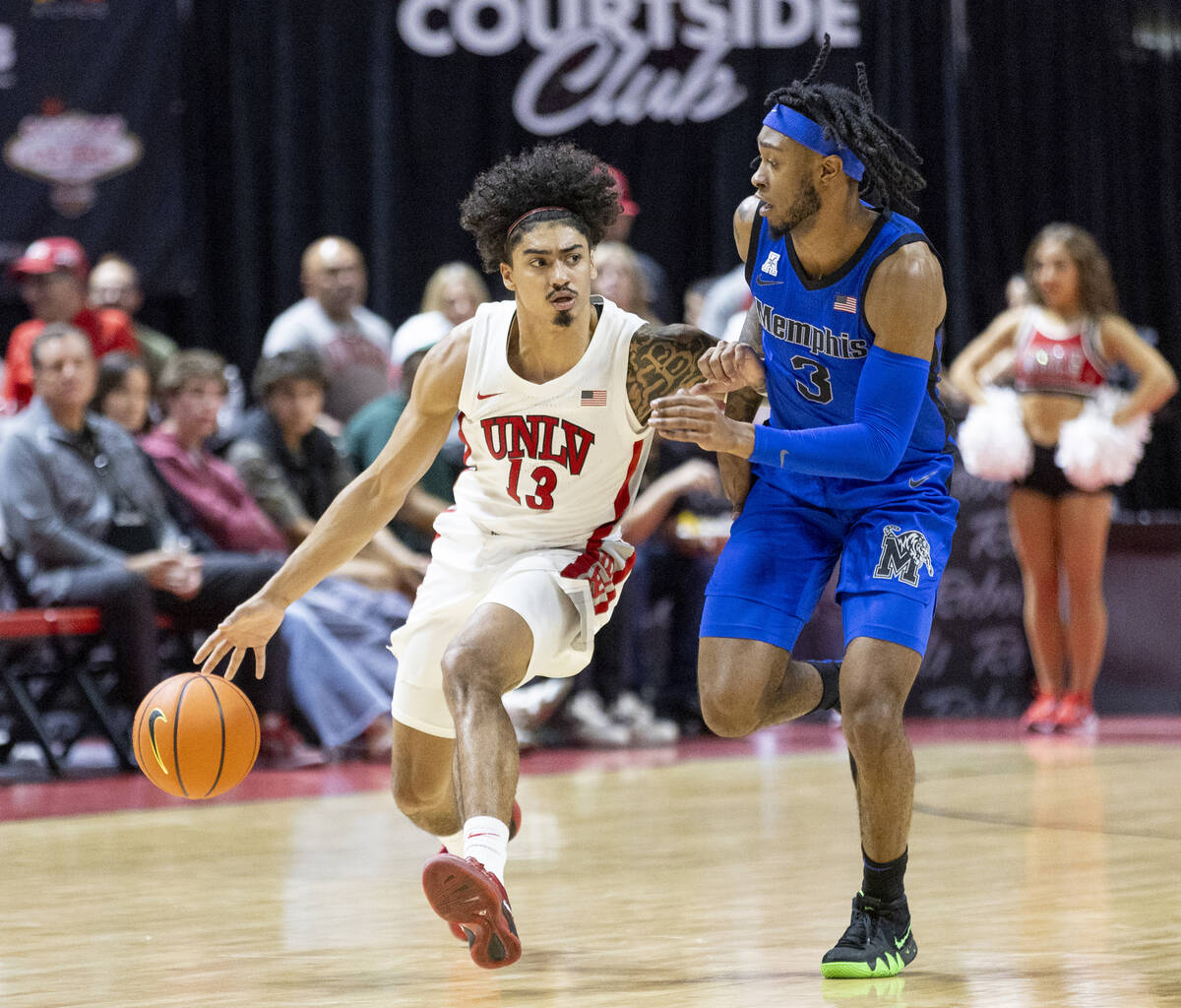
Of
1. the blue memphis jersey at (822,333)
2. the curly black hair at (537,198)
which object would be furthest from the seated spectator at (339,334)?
the blue memphis jersey at (822,333)

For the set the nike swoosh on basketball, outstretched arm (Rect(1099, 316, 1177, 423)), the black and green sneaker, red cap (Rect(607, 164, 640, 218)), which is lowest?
the black and green sneaker

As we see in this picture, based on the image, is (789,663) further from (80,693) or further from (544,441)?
(80,693)

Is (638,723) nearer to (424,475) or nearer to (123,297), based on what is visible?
(424,475)

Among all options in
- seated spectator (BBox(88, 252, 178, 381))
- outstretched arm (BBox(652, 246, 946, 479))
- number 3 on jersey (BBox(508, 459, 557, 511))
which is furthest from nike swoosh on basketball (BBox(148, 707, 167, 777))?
seated spectator (BBox(88, 252, 178, 381))

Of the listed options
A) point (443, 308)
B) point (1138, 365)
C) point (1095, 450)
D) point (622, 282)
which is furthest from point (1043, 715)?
point (443, 308)

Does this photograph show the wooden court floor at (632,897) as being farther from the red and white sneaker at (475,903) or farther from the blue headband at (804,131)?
the blue headband at (804,131)

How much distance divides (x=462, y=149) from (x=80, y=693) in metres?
4.86

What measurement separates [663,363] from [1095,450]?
15.2 feet

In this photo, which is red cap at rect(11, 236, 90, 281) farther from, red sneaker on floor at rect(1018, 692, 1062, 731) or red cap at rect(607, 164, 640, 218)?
red sneaker on floor at rect(1018, 692, 1062, 731)

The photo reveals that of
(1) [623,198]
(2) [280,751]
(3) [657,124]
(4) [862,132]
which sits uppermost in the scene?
(3) [657,124]

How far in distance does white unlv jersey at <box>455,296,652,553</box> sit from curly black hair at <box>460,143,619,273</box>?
177mm

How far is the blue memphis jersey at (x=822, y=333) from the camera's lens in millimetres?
4039

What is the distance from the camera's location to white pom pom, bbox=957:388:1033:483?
8.52 metres

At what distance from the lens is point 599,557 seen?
433cm
